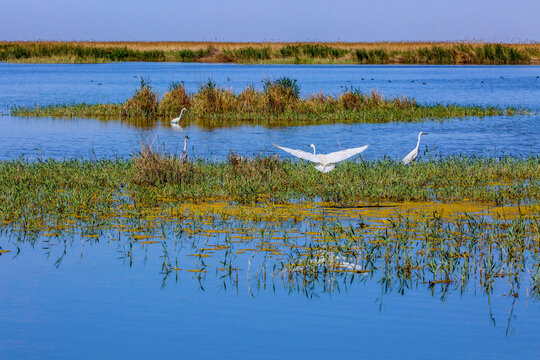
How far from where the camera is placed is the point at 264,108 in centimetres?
2623

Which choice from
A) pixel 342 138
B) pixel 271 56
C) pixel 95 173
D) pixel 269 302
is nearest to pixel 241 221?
pixel 269 302

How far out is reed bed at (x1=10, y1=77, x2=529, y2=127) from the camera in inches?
1013

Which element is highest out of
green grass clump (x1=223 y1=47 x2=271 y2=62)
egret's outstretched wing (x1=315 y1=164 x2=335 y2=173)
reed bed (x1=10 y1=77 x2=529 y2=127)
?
green grass clump (x1=223 y1=47 x2=271 y2=62)

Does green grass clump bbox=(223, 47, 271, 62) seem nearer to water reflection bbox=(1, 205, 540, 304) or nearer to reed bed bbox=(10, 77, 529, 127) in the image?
reed bed bbox=(10, 77, 529, 127)

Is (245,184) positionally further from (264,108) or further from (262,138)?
(264,108)

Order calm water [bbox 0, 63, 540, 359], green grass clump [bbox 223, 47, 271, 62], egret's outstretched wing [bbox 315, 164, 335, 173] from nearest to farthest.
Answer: calm water [bbox 0, 63, 540, 359] < egret's outstretched wing [bbox 315, 164, 335, 173] < green grass clump [bbox 223, 47, 271, 62]

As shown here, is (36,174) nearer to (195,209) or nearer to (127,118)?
(195,209)

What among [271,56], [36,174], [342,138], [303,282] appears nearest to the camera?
[303,282]

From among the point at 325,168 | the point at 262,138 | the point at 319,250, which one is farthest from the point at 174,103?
the point at 319,250

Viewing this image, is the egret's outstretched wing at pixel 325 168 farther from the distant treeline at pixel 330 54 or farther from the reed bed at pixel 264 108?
the distant treeline at pixel 330 54

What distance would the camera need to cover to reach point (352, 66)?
230ft

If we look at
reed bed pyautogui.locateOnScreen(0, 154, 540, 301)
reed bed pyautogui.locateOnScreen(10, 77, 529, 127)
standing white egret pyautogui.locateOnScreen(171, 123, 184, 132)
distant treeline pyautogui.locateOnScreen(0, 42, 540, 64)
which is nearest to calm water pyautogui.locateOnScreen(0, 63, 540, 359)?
reed bed pyautogui.locateOnScreen(0, 154, 540, 301)

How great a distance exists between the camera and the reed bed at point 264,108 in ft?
84.4

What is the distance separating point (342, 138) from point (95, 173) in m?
9.72
